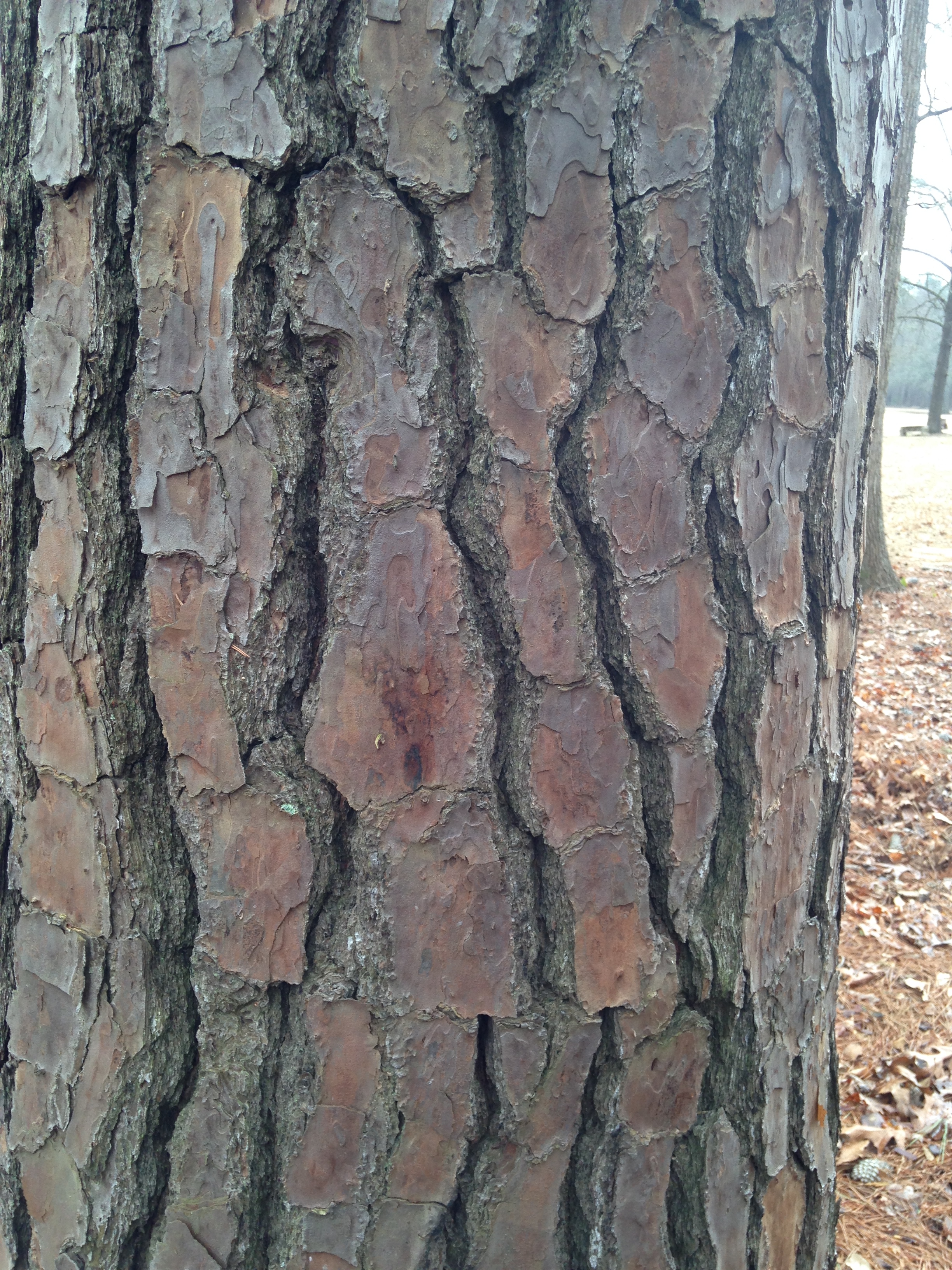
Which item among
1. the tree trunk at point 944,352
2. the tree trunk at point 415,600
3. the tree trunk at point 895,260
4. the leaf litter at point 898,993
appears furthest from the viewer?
the tree trunk at point 944,352

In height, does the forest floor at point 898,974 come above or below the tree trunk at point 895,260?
below

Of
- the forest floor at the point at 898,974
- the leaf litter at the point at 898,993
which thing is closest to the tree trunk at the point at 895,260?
the forest floor at the point at 898,974

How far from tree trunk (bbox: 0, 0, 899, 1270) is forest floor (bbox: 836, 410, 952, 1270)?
1104mm

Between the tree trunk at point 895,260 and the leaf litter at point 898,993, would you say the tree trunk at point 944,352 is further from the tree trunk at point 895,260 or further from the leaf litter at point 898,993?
the leaf litter at point 898,993

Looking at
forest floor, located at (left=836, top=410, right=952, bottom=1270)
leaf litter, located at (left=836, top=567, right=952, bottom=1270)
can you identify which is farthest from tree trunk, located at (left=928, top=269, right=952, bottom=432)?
leaf litter, located at (left=836, top=567, right=952, bottom=1270)

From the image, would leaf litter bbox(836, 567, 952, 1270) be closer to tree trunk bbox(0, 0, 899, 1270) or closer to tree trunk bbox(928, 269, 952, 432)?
tree trunk bbox(0, 0, 899, 1270)

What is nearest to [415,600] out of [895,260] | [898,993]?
[898,993]

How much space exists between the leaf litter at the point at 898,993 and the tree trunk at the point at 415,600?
3.64 ft

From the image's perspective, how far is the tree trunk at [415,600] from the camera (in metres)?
1.06

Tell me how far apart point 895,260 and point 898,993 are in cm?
634

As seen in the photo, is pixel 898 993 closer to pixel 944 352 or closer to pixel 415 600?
pixel 415 600

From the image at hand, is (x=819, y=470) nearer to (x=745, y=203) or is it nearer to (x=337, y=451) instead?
(x=745, y=203)

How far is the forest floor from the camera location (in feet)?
7.02

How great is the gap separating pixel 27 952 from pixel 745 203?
138 centimetres
